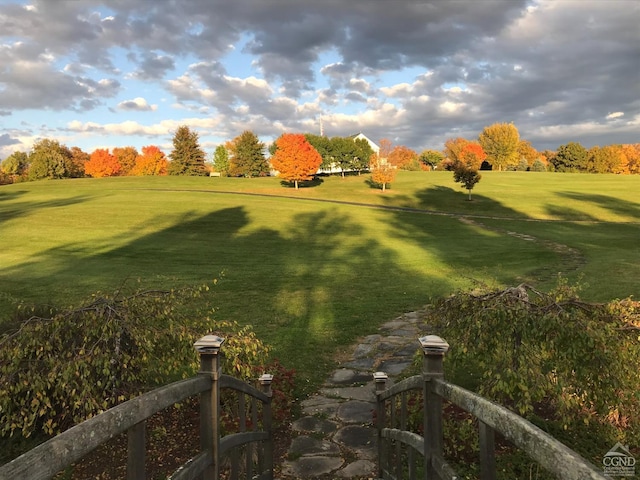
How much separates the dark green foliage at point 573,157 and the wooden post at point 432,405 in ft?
376

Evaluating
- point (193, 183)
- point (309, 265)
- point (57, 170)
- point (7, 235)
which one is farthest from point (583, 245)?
point (57, 170)

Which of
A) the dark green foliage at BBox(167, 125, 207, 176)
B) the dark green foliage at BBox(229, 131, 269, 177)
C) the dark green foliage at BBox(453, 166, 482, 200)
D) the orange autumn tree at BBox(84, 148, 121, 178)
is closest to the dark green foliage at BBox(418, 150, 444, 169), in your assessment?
the dark green foliage at BBox(229, 131, 269, 177)

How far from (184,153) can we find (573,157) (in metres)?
90.2

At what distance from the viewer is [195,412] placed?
22.2ft

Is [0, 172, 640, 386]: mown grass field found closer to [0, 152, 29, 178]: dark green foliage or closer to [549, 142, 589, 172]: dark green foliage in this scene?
[549, 142, 589, 172]: dark green foliage

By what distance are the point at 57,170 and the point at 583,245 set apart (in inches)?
3719

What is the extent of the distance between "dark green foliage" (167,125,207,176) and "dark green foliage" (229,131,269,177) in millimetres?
9162

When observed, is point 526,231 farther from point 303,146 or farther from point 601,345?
point 303,146

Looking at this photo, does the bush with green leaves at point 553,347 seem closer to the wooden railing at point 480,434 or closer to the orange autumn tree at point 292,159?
the wooden railing at point 480,434

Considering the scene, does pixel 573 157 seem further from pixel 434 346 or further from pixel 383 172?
pixel 434 346

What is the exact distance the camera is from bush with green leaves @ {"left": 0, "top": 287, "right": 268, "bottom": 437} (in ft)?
14.9

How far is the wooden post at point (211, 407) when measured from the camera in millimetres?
3016

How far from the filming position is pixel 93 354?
4.75 m

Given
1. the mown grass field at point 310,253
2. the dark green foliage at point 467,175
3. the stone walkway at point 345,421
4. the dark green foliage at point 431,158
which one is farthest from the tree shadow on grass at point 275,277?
the dark green foliage at point 431,158
